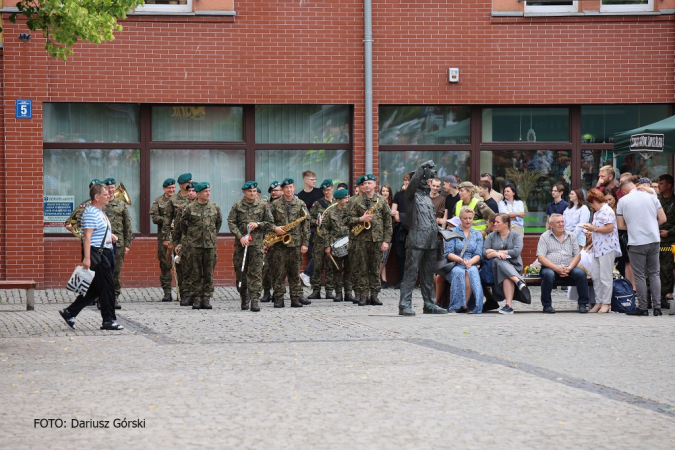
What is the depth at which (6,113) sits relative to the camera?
63.3ft

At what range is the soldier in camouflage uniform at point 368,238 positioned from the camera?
54.8 feet

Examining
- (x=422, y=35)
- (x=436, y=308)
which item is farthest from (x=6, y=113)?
(x=436, y=308)

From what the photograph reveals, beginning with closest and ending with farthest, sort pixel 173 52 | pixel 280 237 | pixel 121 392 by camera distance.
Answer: pixel 121 392 < pixel 280 237 < pixel 173 52

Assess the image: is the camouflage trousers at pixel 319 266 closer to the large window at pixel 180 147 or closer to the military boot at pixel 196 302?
the military boot at pixel 196 302

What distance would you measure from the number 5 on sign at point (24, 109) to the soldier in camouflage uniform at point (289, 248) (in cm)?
538

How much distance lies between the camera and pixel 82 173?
20172 mm

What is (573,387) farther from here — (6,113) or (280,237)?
(6,113)

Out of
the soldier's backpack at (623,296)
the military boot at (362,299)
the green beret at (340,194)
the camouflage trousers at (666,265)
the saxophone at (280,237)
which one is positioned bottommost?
the military boot at (362,299)

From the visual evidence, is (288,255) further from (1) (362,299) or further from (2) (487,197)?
(2) (487,197)

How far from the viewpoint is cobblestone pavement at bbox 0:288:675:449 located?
7.02 meters

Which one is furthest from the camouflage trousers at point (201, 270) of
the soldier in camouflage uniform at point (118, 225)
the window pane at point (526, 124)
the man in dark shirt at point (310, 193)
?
the window pane at point (526, 124)

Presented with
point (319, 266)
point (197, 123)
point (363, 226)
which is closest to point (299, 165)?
point (197, 123)

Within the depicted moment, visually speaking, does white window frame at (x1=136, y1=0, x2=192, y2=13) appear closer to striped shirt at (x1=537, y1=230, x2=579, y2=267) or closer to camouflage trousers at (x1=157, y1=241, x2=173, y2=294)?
camouflage trousers at (x1=157, y1=241, x2=173, y2=294)

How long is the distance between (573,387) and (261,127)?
41.3 ft
